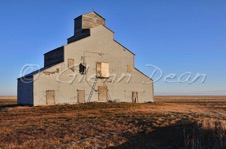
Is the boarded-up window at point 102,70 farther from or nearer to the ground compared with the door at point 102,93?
farther from the ground

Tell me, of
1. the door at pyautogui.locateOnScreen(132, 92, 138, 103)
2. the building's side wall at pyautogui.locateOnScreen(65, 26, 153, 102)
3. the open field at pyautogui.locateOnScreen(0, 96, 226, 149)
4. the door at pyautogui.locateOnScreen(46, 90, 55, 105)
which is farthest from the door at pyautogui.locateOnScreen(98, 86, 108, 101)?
the open field at pyautogui.locateOnScreen(0, 96, 226, 149)

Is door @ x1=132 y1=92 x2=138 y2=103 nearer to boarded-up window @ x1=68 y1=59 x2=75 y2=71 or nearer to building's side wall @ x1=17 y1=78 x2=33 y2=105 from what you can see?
boarded-up window @ x1=68 y1=59 x2=75 y2=71

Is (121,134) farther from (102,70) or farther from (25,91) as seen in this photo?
(102,70)

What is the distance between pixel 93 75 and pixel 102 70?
1381mm

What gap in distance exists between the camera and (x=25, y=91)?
34.0 m

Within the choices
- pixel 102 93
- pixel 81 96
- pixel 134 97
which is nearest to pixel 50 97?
pixel 81 96

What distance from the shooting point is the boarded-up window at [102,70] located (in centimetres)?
3656

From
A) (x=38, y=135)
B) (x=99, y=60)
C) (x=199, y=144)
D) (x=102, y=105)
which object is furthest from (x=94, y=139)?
(x=99, y=60)

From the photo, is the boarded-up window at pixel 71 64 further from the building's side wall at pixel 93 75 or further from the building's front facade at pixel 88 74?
the building's side wall at pixel 93 75

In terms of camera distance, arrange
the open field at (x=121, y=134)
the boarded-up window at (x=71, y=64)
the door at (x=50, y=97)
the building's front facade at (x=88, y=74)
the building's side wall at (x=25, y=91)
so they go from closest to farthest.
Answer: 1. the open field at (x=121, y=134)
2. the building's side wall at (x=25, y=91)
3. the door at (x=50, y=97)
4. the building's front facade at (x=88, y=74)
5. the boarded-up window at (x=71, y=64)

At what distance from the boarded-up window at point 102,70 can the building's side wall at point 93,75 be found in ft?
1.52

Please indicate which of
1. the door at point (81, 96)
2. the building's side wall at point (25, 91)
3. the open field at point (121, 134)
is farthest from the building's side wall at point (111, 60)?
the open field at point (121, 134)

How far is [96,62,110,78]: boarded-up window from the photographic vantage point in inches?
1439

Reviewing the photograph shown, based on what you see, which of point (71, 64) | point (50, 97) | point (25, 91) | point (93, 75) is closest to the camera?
point (50, 97)
